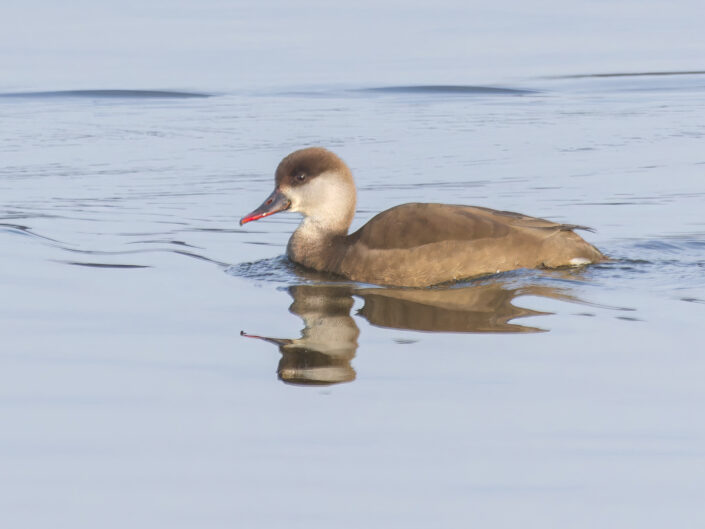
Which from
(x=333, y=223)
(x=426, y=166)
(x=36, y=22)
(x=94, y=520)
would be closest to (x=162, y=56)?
(x=36, y=22)

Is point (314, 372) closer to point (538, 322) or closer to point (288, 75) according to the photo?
point (538, 322)

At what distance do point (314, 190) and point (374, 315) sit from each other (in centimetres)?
198

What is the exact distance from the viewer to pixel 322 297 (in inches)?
358

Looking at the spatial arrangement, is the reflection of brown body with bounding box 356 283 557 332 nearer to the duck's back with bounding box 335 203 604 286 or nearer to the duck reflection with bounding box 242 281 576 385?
the duck reflection with bounding box 242 281 576 385

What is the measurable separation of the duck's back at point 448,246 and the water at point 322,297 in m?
0.15

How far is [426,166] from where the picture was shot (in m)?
14.7

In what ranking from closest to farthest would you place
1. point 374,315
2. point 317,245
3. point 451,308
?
point 374,315, point 451,308, point 317,245

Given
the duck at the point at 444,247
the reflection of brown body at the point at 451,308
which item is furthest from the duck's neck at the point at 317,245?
the reflection of brown body at the point at 451,308

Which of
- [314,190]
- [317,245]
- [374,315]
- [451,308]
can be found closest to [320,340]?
[374,315]

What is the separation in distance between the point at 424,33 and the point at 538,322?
59.3ft

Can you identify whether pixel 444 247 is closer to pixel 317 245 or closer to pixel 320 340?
pixel 317 245

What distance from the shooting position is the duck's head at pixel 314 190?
33.2 ft

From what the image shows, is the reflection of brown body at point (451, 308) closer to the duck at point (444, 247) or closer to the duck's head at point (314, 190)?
the duck at point (444, 247)

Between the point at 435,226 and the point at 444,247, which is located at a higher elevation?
the point at 435,226
